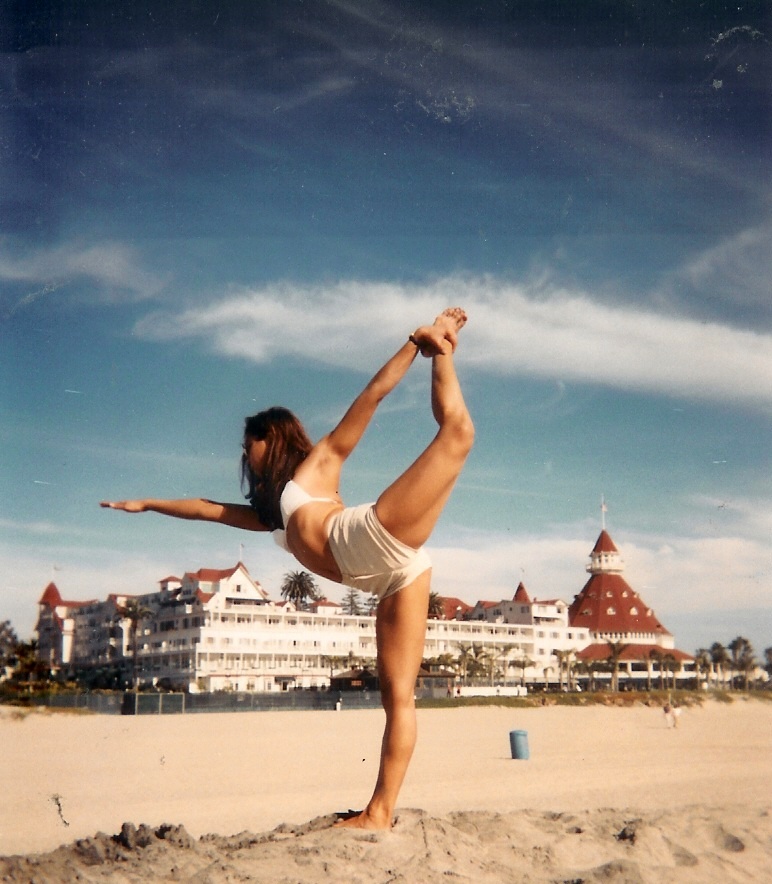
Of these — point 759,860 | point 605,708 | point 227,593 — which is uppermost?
point 227,593

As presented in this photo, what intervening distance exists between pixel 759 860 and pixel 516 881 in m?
1.21

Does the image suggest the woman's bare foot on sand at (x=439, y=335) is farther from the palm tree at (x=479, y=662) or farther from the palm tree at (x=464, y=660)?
the palm tree at (x=479, y=662)

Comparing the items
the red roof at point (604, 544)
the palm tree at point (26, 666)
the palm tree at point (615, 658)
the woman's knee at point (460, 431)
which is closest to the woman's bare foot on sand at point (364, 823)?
the woman's knee at point (460, 431)

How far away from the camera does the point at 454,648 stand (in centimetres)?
7044

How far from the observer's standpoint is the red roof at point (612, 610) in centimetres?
8169

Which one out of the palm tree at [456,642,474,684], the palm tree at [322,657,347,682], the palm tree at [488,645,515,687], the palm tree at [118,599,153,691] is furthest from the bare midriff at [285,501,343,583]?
the palm tree at [488,645,515,687]

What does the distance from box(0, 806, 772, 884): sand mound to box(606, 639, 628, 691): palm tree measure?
6618 cm

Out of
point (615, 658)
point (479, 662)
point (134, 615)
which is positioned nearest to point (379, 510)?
point (134, 615)

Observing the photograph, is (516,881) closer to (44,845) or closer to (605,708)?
(44,845)

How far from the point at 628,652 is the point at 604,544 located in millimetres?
19878

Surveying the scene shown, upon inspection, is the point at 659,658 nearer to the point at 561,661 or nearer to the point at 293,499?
the point at 561,661

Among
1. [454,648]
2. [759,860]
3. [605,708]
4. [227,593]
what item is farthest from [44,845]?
[454,648]

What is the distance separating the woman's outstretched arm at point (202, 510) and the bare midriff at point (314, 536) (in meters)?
0.41

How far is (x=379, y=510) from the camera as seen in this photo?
298 centimetres
